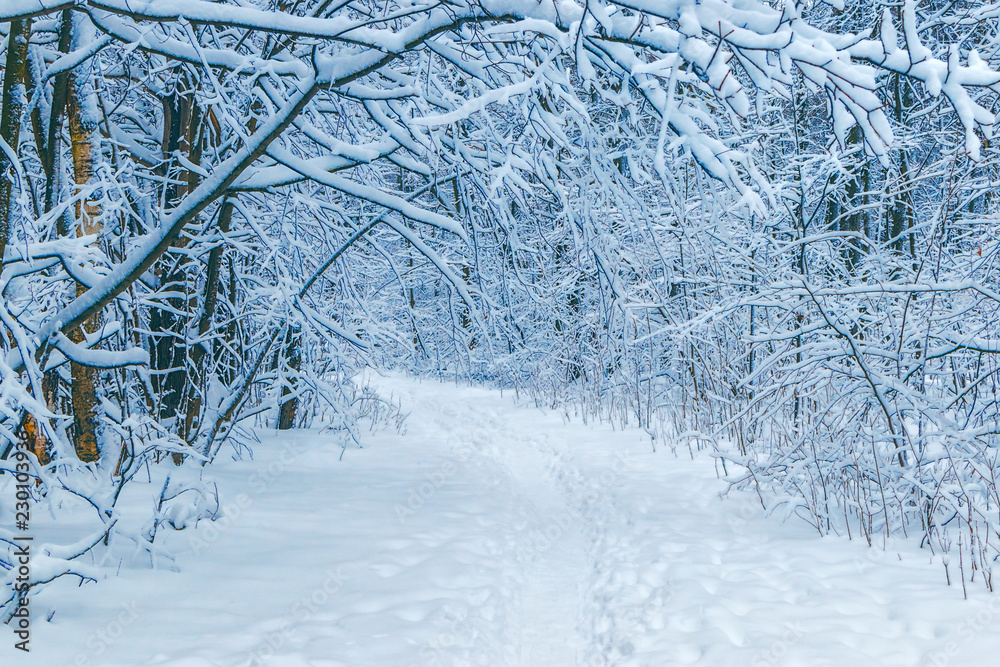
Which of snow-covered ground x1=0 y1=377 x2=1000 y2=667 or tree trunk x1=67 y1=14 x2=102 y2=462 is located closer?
snow-covered ground x1=0 y1=377 x2=1000 y2=667

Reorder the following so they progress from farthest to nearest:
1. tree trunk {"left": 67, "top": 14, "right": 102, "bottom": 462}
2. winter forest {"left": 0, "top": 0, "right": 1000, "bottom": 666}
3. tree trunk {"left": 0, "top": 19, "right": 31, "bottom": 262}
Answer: tree trunk {"left": 67, "top": 14, "right": 102, "bottom": 462} < tree trunk {"left": 0, "top": 19, "right": 31, "bottom": 262} < winter forest {"left": 0, "top": 0, "right": 1000, "bottom": 666}

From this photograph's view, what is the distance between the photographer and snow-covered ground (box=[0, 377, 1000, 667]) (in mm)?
3160

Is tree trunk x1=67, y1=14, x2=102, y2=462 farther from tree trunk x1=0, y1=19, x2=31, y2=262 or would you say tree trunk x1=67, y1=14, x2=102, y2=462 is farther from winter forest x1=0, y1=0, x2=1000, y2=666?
tree trunk x1=0, y1=19, x2=31, y2=262

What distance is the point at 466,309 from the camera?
17.3 feet

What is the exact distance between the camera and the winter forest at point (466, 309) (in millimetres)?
2680

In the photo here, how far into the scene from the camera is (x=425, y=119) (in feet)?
7.50

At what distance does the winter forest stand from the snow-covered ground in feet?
0.10

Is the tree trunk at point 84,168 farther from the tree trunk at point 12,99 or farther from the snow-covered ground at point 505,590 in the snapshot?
the snow-covered ground at point 505,590

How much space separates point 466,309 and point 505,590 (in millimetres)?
2106

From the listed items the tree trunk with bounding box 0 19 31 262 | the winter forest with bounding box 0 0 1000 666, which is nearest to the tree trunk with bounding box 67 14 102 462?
the winter forest with bounding box 0 0 1000 666

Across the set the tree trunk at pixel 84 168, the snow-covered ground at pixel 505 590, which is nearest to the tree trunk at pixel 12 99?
the tree trunk at pixel 84 168

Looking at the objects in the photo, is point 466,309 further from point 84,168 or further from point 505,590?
point 84,168

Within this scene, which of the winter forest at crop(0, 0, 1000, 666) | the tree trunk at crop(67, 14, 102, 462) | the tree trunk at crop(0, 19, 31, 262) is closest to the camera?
the winter forest at crop(0, 0, 1000, 666)

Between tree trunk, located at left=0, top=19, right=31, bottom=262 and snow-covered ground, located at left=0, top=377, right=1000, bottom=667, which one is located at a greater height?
tree trunk, located at left=0, top=19, right=31, bottom=262
